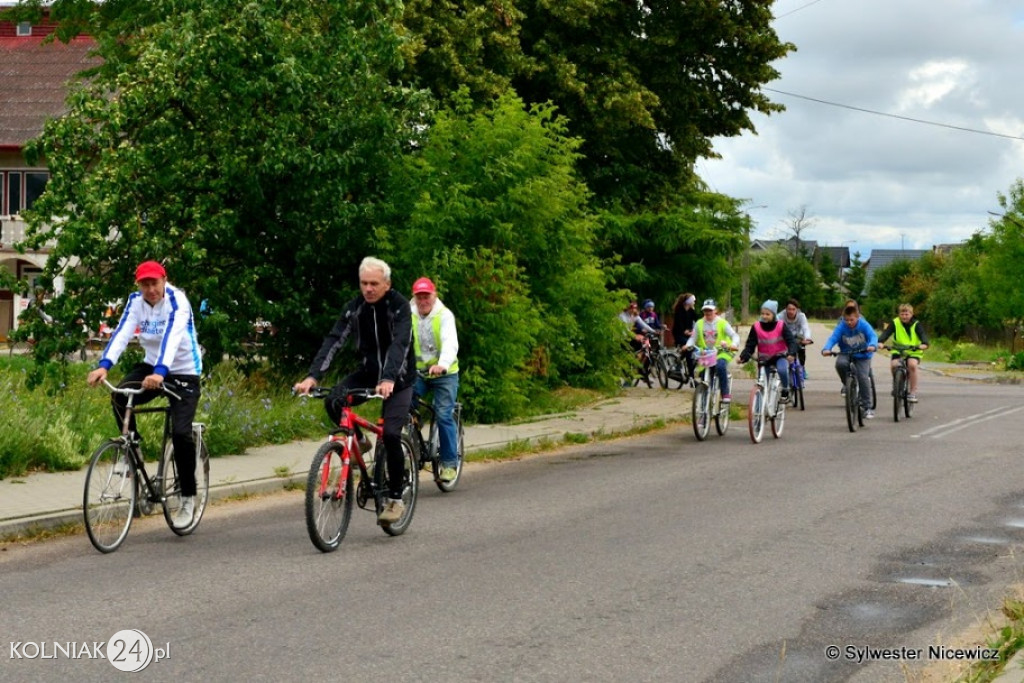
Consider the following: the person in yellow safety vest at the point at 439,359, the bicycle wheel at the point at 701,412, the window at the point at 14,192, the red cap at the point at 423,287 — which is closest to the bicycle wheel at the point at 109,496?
the person in yellow safety vest at the point at 439,359

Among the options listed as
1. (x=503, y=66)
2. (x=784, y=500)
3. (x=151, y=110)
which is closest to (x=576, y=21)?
(x=503, y=66)

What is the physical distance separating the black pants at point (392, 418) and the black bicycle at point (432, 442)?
5.70 feet

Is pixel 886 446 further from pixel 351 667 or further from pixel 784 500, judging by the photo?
pixel 351 667

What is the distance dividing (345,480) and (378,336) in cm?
103

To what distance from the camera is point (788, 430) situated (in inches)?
806

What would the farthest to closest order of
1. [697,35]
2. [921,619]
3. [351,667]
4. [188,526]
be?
[697,35], [188,526], [921,619], [351,667]

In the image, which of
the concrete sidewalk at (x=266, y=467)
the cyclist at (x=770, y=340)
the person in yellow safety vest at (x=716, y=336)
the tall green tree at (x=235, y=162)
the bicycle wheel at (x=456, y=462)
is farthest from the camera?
the cyclist at (x=770, y=340)

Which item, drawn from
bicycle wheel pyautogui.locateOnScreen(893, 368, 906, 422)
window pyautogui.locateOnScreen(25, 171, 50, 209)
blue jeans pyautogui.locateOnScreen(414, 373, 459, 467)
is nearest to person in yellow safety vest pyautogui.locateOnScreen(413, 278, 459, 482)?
blue jeans pyautogui.locateOnScreen(414, 373, 459, 467)

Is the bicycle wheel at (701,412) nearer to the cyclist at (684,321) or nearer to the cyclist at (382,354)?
the cyclist at (382,354)

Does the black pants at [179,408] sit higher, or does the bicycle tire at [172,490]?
the black pants at [179,408]

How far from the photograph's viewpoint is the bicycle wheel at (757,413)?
59.6ft

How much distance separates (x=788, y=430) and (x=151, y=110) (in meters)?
9.76

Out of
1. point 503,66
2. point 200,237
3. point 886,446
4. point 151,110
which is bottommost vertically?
point 886,446

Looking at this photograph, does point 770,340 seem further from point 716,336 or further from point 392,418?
point 392,418
